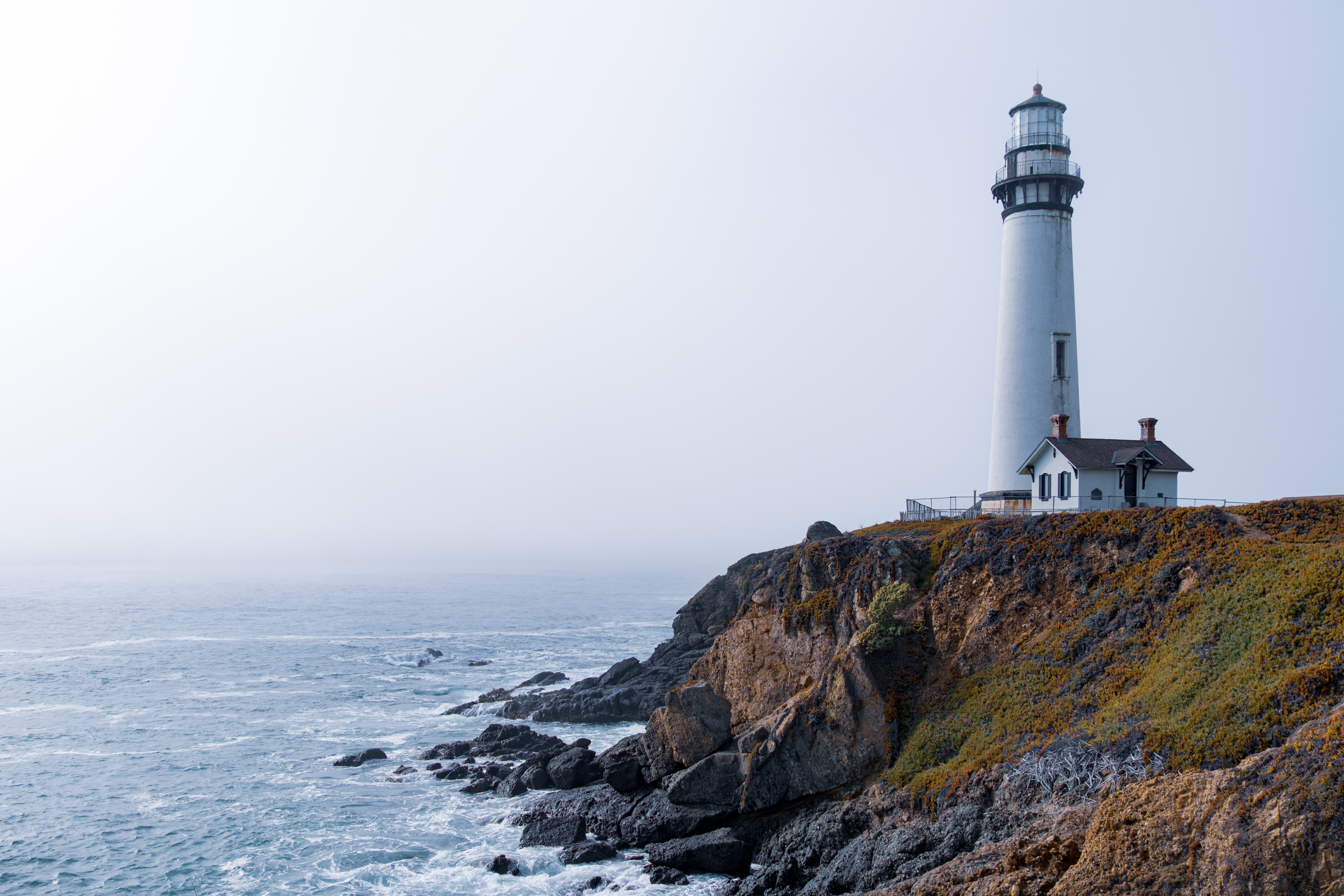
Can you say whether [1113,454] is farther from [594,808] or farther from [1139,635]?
[594,808]

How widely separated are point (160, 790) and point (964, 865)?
3154 cm

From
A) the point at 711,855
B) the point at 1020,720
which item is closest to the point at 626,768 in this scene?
the point at 711,855

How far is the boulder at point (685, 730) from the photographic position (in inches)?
1072

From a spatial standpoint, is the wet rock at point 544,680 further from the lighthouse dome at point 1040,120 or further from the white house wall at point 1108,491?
the lighthouse dome at point 1040,120

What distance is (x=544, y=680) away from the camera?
179 ft

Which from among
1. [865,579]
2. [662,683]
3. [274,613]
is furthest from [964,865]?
[274,613]

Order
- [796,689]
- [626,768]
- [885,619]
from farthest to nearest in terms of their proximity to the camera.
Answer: [796,689] < [626,768] < [885,619]

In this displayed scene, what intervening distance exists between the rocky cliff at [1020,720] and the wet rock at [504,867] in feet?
10.2

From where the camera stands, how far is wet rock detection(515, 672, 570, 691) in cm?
5353

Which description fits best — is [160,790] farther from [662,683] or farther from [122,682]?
[122,682]

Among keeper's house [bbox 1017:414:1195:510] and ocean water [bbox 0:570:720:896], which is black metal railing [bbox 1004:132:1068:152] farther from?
ocean water [bbox 0:570:720:896]

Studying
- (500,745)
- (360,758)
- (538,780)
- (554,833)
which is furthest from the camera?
(500,745)

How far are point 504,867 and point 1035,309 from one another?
32283 mm

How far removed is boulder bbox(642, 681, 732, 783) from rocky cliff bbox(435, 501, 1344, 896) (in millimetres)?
75
